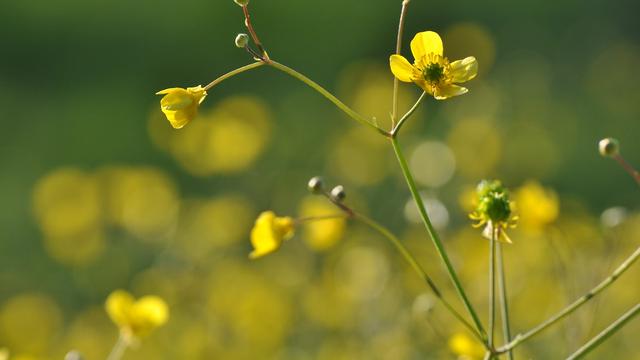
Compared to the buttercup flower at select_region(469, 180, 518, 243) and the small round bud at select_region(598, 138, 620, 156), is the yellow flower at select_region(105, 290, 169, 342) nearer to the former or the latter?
the buttercup flower at select_region(469, 180, 518, 243)

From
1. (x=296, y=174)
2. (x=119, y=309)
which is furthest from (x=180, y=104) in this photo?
(x=296, y=174)

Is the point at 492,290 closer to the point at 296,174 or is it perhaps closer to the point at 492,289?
the point at 492,289

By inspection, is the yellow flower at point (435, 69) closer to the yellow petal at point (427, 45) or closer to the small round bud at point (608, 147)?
the yellow petal at point (427, 45)

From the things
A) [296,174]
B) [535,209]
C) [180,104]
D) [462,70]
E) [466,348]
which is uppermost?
[296,174]

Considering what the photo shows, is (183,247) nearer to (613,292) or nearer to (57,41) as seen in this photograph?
(613,292)

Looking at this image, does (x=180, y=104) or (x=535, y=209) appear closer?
(x=180, y=104)

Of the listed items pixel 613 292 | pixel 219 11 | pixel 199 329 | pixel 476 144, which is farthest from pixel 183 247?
pixel 219 11

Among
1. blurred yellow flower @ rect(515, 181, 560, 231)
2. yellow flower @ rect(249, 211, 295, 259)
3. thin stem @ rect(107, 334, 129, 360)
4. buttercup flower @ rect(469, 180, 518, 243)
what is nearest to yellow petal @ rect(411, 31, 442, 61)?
buttercup flower @ rect(469, 180, 518, 243)
